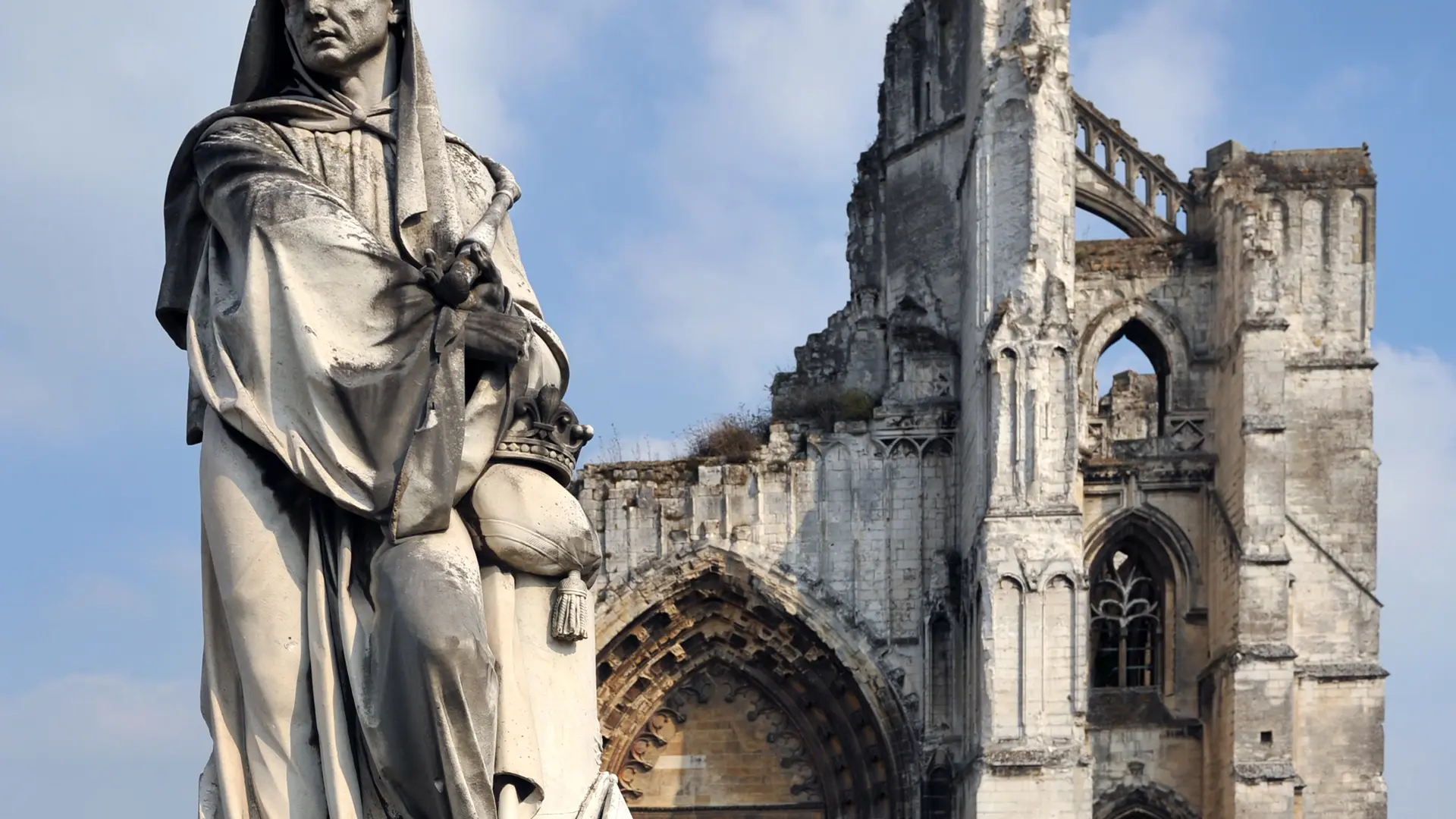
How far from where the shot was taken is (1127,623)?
26391 mm

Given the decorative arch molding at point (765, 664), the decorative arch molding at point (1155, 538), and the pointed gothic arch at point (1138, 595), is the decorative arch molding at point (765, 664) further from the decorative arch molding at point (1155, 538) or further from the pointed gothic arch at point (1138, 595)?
the decorative arch molding at point (1155, 538)

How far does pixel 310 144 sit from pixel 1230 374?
23.1 meters

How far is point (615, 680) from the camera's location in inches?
1050

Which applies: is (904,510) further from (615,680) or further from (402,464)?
(402,464)

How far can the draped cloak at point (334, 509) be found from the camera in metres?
3.35

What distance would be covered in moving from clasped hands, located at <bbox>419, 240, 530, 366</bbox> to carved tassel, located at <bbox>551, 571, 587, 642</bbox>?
338mm

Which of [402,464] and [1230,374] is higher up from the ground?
[1230,374]

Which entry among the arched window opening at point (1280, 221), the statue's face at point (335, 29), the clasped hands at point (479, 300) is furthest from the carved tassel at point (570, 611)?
the arched window opening at point (1280, 221)

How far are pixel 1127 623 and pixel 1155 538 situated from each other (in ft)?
3.19

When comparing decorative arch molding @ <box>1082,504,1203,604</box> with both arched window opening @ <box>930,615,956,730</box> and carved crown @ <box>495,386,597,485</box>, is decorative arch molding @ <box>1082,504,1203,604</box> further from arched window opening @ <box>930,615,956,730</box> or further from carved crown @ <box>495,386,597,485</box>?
carved crown @ <box>495,386,597,485</box>

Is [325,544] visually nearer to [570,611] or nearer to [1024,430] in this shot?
[570,611]

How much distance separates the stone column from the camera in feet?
76.6

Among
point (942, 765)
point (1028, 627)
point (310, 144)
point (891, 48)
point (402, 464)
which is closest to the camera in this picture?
point (402, 464)

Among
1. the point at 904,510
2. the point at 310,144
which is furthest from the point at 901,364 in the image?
the point at 310,144
